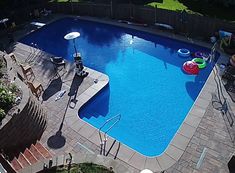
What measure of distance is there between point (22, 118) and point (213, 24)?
15356mm

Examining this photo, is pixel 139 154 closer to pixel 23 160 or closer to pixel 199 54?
pixel 23 160

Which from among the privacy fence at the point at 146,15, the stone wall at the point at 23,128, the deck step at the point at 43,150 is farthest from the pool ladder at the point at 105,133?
the privacy fence at the point at 146,15

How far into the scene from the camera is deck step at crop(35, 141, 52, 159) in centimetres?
1182

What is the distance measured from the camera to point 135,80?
59.9ft

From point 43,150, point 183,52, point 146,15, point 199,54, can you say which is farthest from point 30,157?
point 146,15

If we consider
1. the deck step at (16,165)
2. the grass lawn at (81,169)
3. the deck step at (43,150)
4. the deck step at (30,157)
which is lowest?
the deck step at (43,150)

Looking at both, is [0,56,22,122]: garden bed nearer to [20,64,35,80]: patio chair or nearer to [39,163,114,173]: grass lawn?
[20,64,35,80]: patio chair

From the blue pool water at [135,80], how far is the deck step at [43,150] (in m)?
3.27

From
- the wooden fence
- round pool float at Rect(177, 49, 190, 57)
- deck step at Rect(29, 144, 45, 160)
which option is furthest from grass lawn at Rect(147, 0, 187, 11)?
deck step at Rect(29, 144, 45, 160)

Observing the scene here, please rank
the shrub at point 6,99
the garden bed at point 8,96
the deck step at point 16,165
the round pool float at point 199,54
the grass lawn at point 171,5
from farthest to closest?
the grass lawn at point 171,5 < the round pool float at point 199,54 < the shrub at point 6,99 < the garden bed at point 8,96 < the deck step at point 16,165

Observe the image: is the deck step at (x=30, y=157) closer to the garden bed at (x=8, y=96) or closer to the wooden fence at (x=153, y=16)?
the garden bed at (x=8, y=96)

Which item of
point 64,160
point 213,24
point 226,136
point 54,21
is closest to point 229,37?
point 213,24

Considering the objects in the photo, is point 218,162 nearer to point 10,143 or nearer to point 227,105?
point 227,105

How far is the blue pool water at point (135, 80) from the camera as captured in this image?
14.5 metres
